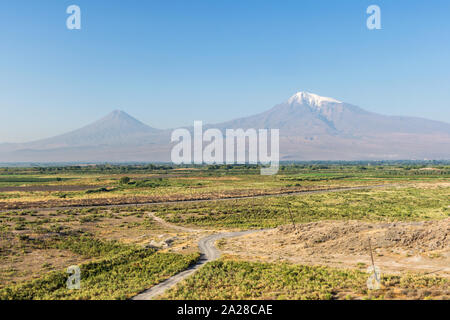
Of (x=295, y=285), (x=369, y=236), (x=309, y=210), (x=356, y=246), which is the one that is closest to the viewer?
(x=295, y=285)

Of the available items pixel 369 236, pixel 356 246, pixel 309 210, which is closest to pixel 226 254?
pixel 356 246

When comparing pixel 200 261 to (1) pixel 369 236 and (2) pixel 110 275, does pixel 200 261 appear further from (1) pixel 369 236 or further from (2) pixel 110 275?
(1) pixel 369 236

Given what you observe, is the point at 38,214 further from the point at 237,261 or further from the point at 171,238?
the point at 237,261

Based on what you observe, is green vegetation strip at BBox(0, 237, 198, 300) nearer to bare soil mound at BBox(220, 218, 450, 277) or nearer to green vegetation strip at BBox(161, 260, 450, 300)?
green vegetation strip at BBox(161, 260, 450, 300)

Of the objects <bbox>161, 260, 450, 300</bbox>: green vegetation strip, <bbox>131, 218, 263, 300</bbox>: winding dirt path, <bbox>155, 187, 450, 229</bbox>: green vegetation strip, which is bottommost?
<bbox>155, 187, 450, 229</bbox>: green vegetation strip

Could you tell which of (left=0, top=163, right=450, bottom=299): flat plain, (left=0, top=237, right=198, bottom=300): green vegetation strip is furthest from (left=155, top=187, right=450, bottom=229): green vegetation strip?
(left=0, top=237, right=198, bottom=300): green vegetation strip

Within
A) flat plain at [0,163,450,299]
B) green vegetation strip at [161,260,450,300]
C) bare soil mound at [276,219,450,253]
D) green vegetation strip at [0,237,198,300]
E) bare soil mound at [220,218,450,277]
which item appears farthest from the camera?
bare soil mound at [276,219,450,253]

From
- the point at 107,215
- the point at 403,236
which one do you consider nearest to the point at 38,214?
the point at 107,215

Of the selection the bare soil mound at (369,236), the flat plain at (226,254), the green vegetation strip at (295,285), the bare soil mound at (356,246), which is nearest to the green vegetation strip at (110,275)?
the flat plain at (226,254)

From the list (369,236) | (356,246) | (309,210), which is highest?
(369,236)
